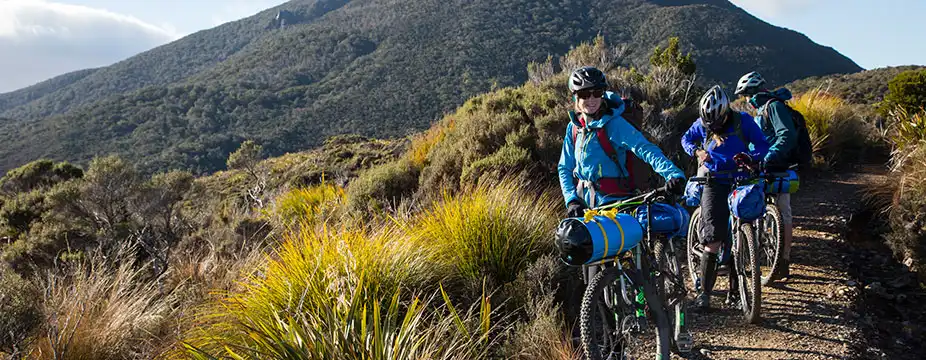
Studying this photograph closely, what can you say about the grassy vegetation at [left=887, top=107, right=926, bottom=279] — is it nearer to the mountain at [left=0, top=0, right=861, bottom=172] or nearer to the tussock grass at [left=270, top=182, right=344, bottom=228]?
the tussock grass at [left=270, top=182, right=344, bottom=228]

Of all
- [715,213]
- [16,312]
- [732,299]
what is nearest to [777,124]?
[715,213]

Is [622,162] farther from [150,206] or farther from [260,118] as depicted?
[260,118]

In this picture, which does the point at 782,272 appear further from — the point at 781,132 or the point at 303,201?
the point at 303,201

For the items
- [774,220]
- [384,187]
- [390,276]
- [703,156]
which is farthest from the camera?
[384,187]

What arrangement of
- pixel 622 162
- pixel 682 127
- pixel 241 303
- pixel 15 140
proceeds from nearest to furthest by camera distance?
pixel 622 162, pixel 241 303, pixel 682 127, pixel 15 140

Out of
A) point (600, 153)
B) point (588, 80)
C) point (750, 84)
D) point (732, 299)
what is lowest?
point (732, 299)

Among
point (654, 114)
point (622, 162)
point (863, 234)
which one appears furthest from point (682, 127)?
point (622, 162)

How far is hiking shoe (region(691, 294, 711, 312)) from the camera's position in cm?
384

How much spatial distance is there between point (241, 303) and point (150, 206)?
1282cm

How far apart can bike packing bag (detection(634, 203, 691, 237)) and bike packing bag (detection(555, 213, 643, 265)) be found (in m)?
0.31

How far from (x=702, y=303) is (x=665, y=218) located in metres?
1.56

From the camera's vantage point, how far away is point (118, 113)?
6656cm

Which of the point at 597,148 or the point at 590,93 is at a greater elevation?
the point at 590,93

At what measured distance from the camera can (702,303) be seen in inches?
152
